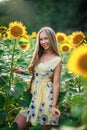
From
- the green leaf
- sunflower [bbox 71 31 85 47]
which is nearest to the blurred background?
sunflower [bbox 71 31 85 47]

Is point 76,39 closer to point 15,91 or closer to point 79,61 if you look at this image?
point 15,91

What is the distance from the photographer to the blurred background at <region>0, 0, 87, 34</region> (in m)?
10.7

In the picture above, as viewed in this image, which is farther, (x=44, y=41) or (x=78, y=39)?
(x=78, y=39)

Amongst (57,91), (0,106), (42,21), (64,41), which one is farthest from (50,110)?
(42,21)

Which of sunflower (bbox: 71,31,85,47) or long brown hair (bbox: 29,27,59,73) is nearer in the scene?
long brown hair (bbox: 29,27,59,73)

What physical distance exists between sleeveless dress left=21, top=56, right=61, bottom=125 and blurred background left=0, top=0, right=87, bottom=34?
752cm

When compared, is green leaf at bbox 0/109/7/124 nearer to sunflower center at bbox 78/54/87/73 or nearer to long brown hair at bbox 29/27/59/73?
long brown hair at bbox 29/27/59/73

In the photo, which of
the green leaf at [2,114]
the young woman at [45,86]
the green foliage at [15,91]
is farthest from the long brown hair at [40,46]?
the green leaf at [2,114]

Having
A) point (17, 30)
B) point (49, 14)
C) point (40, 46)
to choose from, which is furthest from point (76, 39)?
point (49, 14)

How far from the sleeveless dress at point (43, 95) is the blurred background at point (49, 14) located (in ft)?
24.7

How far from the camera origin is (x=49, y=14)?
11109 millimetres

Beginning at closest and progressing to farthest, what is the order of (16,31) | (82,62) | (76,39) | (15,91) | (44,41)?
(82,62) < (44,41) < (15,91) < (16,31) < (76,39)

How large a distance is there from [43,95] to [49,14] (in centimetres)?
837

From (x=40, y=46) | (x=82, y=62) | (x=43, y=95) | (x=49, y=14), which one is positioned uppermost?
(x=49, y=14)
